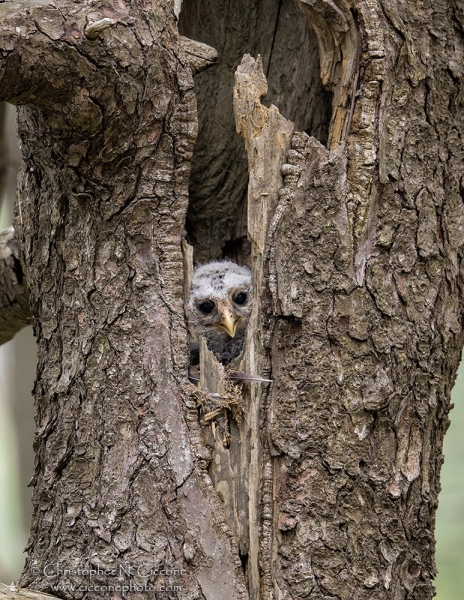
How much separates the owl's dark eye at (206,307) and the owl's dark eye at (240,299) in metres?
0.14

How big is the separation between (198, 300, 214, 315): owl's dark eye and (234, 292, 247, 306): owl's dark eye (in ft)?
0.46

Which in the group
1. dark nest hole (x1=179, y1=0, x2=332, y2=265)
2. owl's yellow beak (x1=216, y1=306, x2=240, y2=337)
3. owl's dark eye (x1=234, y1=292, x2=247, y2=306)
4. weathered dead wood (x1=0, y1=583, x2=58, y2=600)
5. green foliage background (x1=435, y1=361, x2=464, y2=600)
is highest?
dark nest hole (x1=179, y1=0, x2=332, y2=265)

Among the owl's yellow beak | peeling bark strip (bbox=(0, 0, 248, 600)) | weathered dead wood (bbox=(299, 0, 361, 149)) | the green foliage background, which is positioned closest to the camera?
peeling bark strip (bbox=(0, 0, 248, 600))

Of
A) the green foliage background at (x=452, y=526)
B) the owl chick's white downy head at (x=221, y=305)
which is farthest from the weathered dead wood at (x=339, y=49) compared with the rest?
the green foliage background at (x=452, y=526)

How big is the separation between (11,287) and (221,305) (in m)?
1.20

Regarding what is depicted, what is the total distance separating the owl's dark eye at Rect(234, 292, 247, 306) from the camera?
4.14m

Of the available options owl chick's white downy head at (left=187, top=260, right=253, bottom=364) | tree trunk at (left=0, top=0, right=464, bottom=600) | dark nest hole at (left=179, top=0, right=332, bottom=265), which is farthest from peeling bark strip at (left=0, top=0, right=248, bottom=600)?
owl chick's white downy head at (left=187, top=260, right=253, bottom=364)

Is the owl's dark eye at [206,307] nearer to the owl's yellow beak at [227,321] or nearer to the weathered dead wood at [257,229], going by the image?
the owl's yellow beak at [227,321]

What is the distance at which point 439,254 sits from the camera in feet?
9.78

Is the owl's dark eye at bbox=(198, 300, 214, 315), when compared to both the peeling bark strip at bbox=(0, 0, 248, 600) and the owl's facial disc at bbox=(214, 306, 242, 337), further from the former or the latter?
the peeling bark strip at bbox=(0, 0, 248, 600)

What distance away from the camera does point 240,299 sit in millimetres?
4160

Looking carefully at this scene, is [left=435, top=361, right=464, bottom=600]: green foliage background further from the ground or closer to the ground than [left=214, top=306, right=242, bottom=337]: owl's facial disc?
closer to the ground

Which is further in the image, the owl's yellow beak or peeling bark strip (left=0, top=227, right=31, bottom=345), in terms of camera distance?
peeling bark strip (left=0, top=227, right=31, bottom=345)

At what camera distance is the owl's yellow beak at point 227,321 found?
13.0 ft
